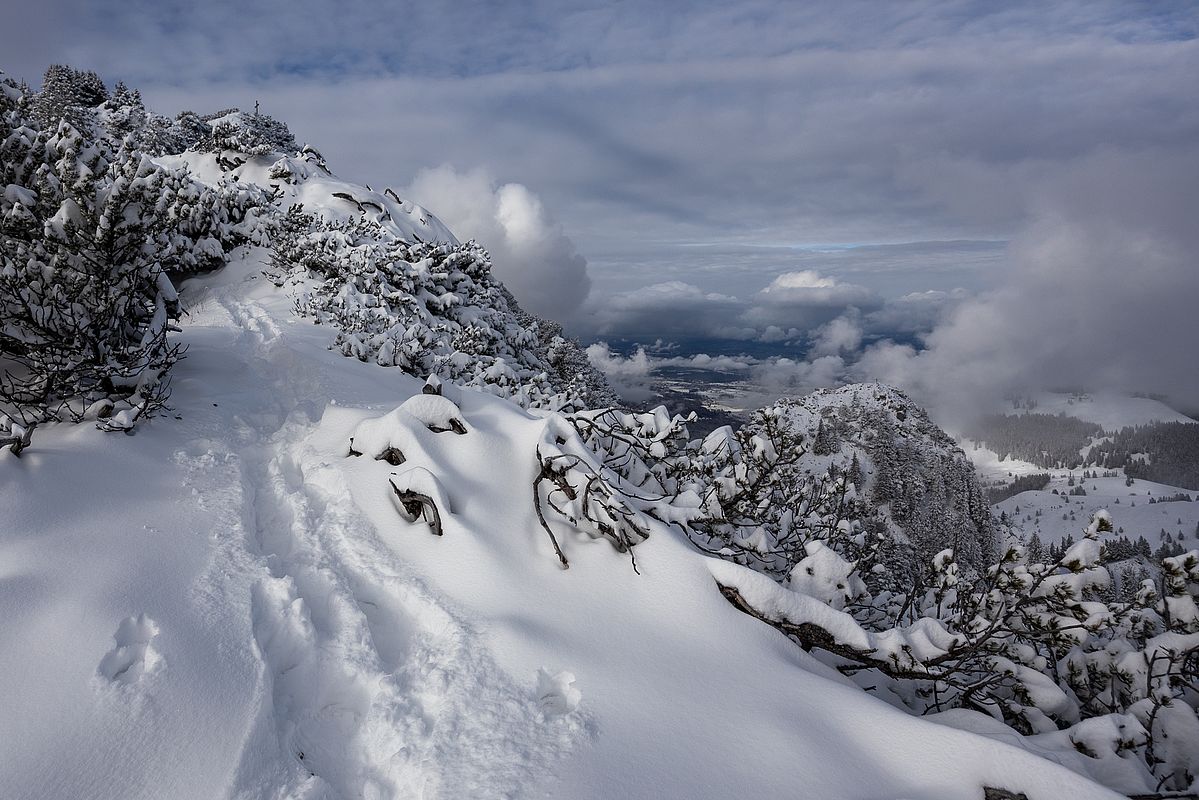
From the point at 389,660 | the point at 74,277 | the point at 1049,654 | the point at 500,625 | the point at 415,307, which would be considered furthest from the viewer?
the point at 415,307

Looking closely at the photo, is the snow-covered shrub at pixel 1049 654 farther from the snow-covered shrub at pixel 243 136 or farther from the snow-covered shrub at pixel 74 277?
the snow-covered shrub at pixel 243 136

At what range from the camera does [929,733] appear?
3.54 metres

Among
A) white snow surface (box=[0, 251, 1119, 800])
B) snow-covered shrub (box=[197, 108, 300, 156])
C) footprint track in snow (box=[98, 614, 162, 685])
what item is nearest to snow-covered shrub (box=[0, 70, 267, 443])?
white snow surface (box=[0, 251, 1119, 800])

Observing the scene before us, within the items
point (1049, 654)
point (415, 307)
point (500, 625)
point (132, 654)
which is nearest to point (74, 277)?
point (132, 654)

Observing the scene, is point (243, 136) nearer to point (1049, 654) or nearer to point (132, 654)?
point (132, 654)

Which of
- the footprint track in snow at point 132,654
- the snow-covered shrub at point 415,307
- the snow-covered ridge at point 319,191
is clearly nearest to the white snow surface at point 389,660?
the footprint track in snow at point 132,654

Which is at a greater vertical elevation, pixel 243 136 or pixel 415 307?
pixel 243 136

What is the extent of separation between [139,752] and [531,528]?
319 centimetres

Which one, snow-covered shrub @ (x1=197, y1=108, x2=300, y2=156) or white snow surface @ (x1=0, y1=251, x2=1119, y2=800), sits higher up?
Answer: snow-covered shrub @ (x1=197, y1=108, x2=300, y2=156)

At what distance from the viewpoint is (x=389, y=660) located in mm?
4160

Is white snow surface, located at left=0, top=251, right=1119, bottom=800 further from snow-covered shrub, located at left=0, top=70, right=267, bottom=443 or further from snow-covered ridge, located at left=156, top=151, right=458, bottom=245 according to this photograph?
snow-covered ridge, located at left=156, top=151, right=458, bottom=245

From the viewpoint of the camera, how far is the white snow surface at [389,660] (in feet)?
10.3

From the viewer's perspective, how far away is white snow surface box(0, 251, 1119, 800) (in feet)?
10.3

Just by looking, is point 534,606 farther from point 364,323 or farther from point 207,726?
point 364,323
